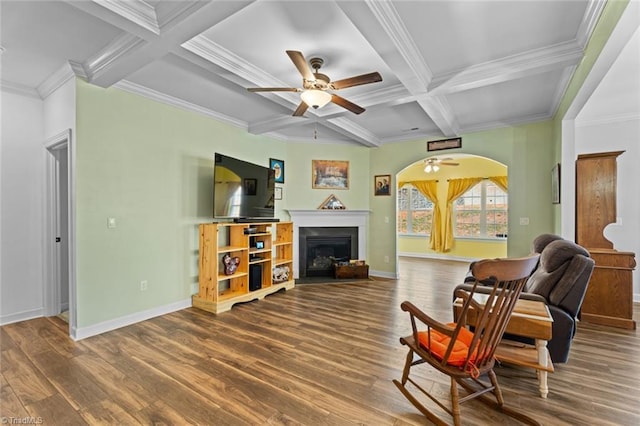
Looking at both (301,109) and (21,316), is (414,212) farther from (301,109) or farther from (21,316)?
(21,316)

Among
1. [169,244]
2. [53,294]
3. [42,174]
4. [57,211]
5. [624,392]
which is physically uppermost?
[42,174]

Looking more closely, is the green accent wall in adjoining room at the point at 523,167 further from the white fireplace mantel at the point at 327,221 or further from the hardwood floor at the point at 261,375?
the white fireplace mantel at the point at 327,221

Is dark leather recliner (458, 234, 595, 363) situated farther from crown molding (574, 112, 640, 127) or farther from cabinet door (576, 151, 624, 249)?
crown molding (574, 112, 640, 127)

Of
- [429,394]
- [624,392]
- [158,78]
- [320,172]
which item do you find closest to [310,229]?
[320,172]

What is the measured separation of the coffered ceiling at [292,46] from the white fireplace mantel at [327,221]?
2.34 metres

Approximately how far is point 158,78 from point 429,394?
393 centimetres

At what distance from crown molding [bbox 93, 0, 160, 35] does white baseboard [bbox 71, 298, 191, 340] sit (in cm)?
290

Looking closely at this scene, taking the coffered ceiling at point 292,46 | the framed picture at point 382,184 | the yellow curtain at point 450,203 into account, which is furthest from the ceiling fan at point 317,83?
the yellow curtain at point 450,203

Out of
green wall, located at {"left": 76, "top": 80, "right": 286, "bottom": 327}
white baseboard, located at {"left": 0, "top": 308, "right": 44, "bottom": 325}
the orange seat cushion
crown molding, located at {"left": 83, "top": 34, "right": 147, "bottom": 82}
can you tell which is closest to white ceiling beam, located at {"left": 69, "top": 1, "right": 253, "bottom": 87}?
crown molding, located at {"left": 83, "top": 34, "right": 147, "bottom": 82}

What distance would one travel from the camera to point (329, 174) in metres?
5.78

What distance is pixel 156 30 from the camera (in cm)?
217

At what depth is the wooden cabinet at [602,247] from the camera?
10.4ft

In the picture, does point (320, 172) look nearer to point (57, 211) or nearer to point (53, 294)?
point (57, 211)

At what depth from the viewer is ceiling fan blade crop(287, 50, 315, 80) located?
85.2 inches
